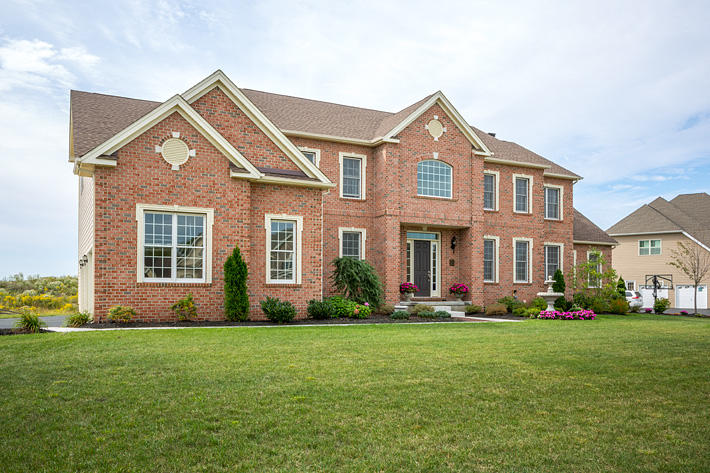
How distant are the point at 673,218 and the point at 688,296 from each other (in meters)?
6.05

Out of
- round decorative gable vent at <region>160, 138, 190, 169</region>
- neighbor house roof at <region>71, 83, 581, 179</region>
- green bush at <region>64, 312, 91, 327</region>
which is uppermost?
neighbor house roof at <region>71, 83, 581, 179</region>

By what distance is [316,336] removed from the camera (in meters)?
12.3

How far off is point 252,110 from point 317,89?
1113 centimetres

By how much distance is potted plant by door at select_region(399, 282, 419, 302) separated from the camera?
2162 centimetres

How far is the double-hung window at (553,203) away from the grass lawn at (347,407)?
17444 mm

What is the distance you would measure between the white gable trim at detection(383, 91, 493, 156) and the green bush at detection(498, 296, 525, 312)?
631 cm

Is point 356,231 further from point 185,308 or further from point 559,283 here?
point 559,283

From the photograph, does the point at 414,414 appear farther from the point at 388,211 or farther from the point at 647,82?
the point at 647,82

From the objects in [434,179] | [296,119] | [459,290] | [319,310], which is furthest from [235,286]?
[459,290]

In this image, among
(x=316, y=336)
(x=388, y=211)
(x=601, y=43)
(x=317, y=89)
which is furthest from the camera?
(x=317, y=89)

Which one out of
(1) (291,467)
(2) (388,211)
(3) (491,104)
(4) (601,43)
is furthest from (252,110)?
(1) (291,467)

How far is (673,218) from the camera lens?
39.3 m

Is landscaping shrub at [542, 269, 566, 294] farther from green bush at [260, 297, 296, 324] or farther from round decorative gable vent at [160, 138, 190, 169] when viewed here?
round decorative gable vent at [160, 138, 190, 169]

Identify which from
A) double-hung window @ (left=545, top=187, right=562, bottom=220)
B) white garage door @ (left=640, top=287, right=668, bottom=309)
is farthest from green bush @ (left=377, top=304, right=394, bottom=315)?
white garage door @ (left=640, top=287, right=668, bottom=309)
